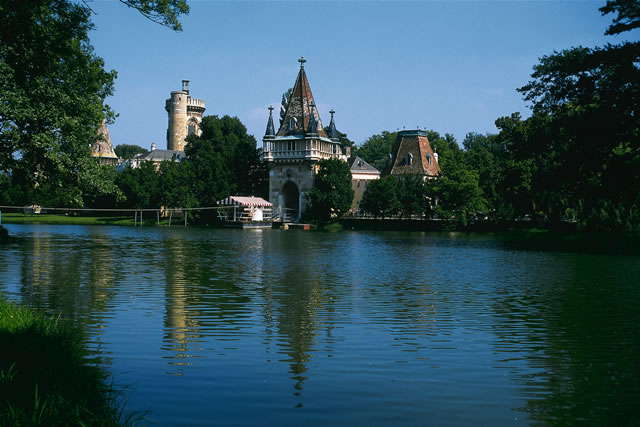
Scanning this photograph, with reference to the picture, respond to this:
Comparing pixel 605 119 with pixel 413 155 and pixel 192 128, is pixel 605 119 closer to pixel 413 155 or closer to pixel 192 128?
pixel 413 155

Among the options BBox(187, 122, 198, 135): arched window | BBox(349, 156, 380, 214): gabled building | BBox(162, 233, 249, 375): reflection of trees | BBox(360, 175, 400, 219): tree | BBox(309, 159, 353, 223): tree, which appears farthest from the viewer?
BBox(187, 122, 198, 135): arched window

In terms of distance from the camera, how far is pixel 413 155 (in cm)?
9906

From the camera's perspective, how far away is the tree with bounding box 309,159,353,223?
84562 millimetres

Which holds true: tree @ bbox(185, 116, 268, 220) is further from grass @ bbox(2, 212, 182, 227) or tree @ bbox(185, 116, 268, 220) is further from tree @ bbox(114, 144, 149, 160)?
tree @ bbox(114, 144, 149, 160)

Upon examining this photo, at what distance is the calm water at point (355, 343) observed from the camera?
681 cm

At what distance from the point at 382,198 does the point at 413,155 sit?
71.3ft

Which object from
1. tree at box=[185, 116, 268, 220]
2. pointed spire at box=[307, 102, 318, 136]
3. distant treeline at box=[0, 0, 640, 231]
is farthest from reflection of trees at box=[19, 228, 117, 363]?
pointed spire at box=[307, 102, 318, 136]

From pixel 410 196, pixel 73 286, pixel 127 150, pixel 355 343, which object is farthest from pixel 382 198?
pixel 127 150

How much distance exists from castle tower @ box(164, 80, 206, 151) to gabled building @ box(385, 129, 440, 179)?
43.7m

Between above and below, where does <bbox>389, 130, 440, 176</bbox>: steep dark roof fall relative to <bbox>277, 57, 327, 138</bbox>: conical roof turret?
below

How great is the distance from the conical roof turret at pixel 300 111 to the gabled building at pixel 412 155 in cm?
1227

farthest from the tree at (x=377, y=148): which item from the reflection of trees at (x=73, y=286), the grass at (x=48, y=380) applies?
the grass at (x=48, y=380)

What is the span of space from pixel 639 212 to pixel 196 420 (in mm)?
45407

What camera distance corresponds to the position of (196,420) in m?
6.26
